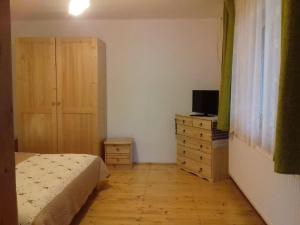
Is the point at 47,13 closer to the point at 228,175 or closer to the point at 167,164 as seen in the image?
the point at 167,164

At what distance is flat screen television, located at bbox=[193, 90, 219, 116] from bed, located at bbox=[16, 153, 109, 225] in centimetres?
170

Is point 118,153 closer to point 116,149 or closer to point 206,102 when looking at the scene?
point 116,149

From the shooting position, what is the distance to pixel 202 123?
4.10 metres

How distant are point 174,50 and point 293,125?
10.8ft

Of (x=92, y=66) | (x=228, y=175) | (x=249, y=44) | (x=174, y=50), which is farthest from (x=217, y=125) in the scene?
(x=92, y=66)

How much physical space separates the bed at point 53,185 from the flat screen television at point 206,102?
1704 mm

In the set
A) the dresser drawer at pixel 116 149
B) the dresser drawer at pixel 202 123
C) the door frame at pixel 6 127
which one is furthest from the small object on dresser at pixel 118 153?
the door frame at pixel 6 127

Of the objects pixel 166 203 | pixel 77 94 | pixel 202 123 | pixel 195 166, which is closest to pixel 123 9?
pixel 77 94

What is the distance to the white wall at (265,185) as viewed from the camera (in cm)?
214

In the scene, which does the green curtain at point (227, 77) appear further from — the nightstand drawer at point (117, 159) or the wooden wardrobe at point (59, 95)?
the wooden wardrobe at point (59, 95)

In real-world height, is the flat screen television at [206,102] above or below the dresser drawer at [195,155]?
above

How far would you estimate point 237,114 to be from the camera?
11.3 feet


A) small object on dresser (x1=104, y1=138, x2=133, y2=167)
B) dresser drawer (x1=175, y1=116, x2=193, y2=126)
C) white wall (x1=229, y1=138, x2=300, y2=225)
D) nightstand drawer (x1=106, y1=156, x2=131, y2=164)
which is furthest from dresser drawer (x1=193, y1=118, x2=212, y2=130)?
nightstand drawer (x1=106, y1=156, x2=131, y2=164)

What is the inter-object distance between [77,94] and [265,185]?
2.89m
